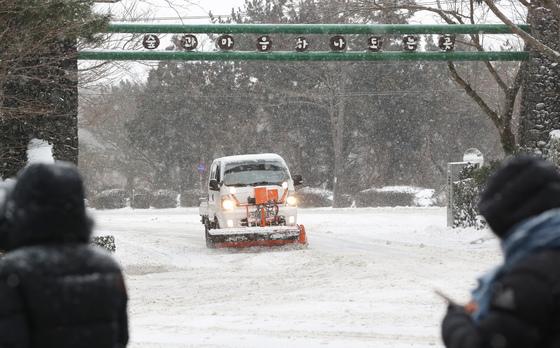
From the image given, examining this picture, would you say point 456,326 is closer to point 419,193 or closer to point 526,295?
point 526,295

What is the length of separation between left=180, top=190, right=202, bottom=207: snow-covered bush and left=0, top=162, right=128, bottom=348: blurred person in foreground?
4832 cm

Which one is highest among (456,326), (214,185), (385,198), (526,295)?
(214,185)

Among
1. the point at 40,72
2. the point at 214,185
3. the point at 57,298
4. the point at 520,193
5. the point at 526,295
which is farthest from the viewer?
the point at 214,185

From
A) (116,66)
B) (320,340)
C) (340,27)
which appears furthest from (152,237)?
(320,340)

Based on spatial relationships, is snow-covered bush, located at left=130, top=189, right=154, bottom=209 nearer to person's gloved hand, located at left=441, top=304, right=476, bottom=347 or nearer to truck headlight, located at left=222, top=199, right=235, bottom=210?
truck headlight, located at left=222, top=199, right=235, bottom=210

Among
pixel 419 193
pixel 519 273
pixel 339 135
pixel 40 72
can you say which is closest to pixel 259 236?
pixel 40 72

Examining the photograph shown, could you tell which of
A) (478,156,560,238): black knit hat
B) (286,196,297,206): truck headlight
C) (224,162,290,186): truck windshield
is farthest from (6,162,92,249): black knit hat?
(224,162,290,186): truck windshield

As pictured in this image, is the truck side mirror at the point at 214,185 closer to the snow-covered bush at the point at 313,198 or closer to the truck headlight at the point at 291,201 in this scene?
the truck headlight at the point at 291,201

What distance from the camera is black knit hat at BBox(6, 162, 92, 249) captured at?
3516 millimetres

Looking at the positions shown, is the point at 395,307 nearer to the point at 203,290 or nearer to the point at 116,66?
the point at 203,290

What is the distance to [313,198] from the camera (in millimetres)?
49969

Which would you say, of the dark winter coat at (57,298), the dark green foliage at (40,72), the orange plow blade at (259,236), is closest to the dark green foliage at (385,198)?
the orange plow blade at (259,236)

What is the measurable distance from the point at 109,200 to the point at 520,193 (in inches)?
2044

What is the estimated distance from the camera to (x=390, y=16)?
23.6 meters
